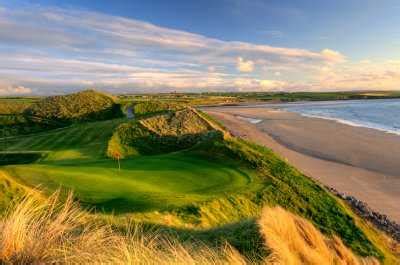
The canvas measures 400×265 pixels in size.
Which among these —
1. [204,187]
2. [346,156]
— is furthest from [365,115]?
[204,187]

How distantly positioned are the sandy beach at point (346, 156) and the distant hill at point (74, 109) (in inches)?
752

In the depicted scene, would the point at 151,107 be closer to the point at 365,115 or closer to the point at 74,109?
the point at 74,109

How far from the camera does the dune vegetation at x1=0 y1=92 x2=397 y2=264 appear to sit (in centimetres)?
488

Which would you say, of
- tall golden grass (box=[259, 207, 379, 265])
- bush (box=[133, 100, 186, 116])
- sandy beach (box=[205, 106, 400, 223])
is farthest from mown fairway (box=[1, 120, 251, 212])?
bush (box=[133, 100, 186, 116])

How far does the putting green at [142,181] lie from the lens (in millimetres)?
13751

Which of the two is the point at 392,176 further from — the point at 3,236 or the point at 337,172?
the point at 3,236

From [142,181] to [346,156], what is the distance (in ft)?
77.3

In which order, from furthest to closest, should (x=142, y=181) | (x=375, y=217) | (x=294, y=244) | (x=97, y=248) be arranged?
A: (x=375, y=217)
(x=142, y=181)
(x=294, y=244)
(x=97, y=248)

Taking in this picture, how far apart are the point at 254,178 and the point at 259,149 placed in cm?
529

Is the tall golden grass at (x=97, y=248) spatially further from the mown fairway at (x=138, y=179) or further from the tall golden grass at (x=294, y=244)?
the mown fairway at (x=138, y=179)

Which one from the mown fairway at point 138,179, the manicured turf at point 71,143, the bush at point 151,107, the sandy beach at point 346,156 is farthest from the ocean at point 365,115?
the mown fairway at point 138,179

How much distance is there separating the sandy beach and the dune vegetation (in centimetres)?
533

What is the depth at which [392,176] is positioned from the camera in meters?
27.8

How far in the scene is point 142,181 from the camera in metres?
17.4
